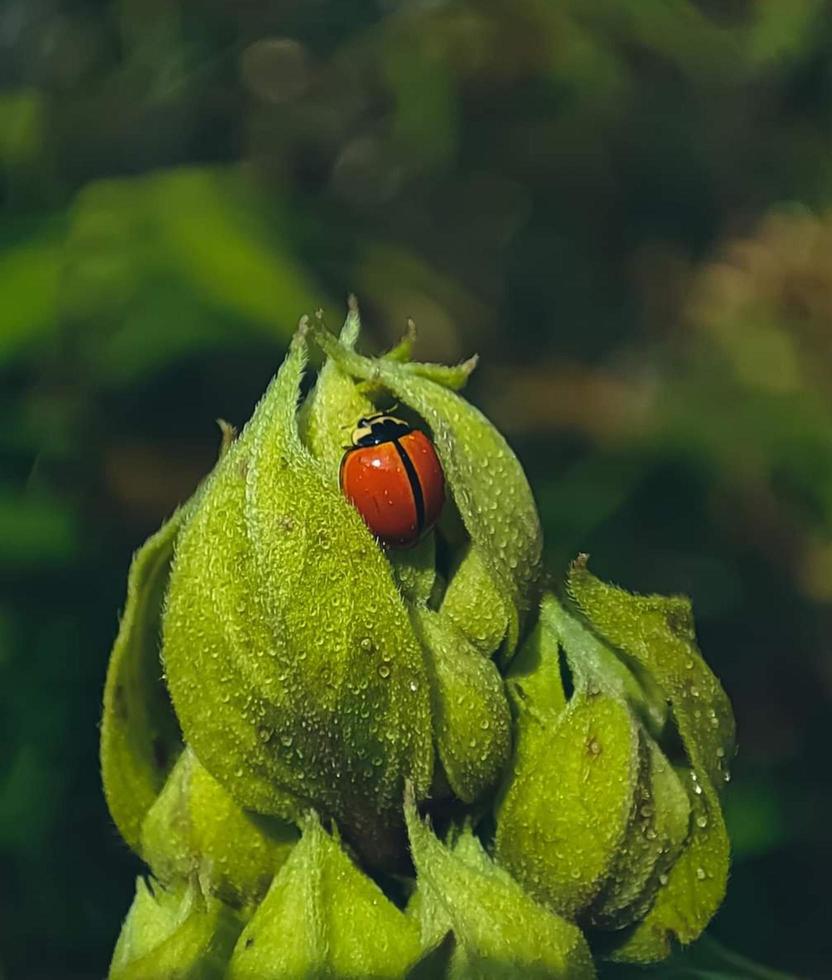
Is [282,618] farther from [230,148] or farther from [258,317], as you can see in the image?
[230,148]

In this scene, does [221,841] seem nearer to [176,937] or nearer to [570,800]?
[176,937]

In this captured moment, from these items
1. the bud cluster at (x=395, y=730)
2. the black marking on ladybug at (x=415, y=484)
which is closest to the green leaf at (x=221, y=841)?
the bud cluster at (x=395, y=730)

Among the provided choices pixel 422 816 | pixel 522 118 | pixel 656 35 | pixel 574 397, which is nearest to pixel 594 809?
pixel 422 816

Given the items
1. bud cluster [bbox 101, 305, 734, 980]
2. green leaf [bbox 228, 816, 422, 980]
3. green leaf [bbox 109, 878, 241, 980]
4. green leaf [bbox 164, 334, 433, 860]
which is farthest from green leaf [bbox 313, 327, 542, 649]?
green leaf [bbox 109, 878, 241, 980]

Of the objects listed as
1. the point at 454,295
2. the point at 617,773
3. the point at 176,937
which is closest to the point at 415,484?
the point at 617,773

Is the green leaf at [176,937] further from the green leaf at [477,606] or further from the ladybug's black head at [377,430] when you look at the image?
the ladybug's black head at [377,430]

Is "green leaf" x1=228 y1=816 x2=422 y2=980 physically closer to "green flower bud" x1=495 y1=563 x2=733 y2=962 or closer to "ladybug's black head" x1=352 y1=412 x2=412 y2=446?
"green flower bud" x1=495 y1=563 x2=733 y2=962
